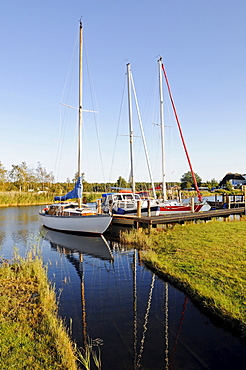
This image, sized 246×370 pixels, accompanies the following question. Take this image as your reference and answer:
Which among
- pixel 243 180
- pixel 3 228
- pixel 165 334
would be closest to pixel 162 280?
pixel 165 334

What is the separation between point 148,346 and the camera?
532 centimetres

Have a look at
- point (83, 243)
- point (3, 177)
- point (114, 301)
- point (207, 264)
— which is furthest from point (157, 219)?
point (3, 177)

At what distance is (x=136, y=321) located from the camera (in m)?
6.41

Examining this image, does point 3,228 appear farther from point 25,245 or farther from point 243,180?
point 243,180

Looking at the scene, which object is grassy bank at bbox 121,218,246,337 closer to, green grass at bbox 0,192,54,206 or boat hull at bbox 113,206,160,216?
boat hull at bbox 113,206,160,216

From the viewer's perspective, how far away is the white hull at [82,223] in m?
17.1

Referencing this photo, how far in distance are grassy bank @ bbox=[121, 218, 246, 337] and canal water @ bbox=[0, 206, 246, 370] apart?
390mm

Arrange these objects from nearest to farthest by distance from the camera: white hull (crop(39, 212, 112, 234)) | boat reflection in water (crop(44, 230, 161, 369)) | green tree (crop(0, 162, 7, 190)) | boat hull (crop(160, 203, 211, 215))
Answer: boat reflection in water (crop(44, 230, 161, 369)) < white hull (crop(39, 212, 112, 234)) < boat hull (crop(160, 203, 211, 215)) < green tree (crop(0, 162, 7, 190))

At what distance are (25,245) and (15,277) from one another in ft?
25.2

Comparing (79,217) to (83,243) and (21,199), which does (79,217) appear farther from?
(21,199)

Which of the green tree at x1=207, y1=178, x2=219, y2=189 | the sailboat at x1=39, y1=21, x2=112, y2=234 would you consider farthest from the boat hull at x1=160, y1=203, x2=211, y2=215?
the green tree at x1=207, y1=178, x2=219, y2=189

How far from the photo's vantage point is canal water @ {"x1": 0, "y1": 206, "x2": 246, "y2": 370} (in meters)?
4.94

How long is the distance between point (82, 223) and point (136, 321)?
11943 mm

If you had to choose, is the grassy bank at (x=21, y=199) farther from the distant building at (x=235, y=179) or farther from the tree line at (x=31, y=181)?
the distant building at (x=235, y=179)
